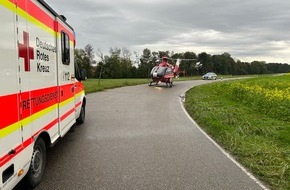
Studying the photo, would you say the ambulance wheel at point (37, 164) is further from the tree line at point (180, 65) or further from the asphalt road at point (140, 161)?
the tree line at point (180, 65)

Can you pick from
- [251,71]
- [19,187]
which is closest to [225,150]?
[19,187]

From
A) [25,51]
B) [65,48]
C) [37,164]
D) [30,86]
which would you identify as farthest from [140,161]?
[25,51]

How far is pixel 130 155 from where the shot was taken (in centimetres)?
699

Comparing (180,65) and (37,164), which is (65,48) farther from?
(180,65)

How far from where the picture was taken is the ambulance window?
7.07m

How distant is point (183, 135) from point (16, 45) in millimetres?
5932

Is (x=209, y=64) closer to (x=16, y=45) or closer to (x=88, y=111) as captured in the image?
(x=88, y=111)

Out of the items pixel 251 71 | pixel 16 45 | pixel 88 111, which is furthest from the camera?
pixel 251 71

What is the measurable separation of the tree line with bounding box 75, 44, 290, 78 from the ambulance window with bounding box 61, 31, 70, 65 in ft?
214

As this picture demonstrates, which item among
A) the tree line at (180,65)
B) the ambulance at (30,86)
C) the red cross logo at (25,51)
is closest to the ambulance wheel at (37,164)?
the ambulance at (30,86)

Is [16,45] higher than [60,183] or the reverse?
higher

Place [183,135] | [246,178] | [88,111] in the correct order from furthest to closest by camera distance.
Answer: [88,111] → [183,135] → [246,178]

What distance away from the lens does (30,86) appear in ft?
15.5

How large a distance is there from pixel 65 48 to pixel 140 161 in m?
3.03
